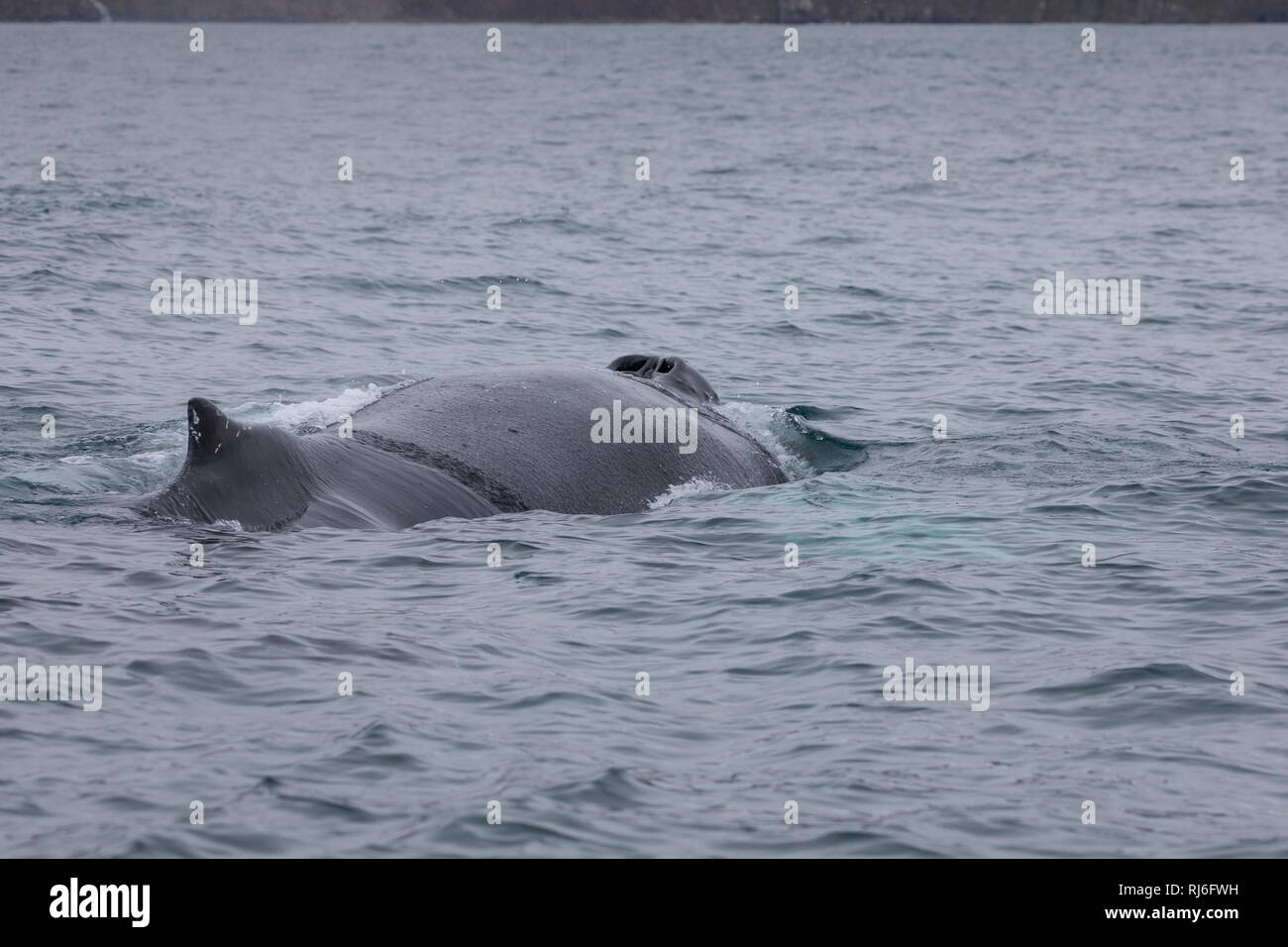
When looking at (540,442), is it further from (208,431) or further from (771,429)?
(771,429)

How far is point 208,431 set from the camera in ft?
38.1

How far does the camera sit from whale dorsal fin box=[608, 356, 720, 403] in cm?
1687

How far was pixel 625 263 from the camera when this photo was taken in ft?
114

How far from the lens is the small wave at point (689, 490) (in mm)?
15023

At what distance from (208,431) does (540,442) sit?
3556 millimetres

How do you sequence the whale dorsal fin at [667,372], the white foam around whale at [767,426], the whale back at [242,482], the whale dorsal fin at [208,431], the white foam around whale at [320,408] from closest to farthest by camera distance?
the whale dorsal fin at [208,431] → the whale back at [242,482] → the whale dorsal fin at [667,372] → the white foam around whale at [767,426] → the white foam around whale at [320,408]

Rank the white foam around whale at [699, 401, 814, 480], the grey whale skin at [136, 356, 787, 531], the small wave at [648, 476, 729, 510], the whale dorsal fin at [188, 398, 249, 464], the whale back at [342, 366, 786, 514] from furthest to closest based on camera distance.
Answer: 1. the white foam around whale at [699, 401, 814, 480]
2. the small wave at [648, 476, 729, 510]
3. the whale back at [342, 366, 786, 514]
4. the grey whale skin at [136, 356, 787, 531]
5. the whale dorsal fin at [188, 398, 249, 464]

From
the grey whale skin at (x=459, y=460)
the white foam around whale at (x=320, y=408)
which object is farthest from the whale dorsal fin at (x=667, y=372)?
the white foam around whale at (x=320, y=408)

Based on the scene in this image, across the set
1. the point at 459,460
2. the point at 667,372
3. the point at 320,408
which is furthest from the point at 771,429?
the point at 459,460

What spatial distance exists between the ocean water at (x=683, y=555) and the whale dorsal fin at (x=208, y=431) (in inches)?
25.6

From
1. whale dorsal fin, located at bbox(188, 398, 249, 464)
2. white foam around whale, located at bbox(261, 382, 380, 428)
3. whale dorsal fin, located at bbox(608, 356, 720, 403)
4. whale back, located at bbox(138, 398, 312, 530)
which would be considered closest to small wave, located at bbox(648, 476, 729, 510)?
whale dorsal fin, located at bbox(608, 356, 720, 403)

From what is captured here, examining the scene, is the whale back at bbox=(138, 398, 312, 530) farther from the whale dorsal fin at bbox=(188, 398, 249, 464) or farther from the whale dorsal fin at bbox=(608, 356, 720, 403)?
the whale dorsal fin at bbox=(608, 356, 720, 403)

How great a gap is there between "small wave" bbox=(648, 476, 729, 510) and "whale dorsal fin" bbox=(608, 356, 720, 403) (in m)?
1.38

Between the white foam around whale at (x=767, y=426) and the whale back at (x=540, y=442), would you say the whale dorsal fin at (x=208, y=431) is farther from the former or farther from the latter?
the white foam around whale at (x=767, y=426)
